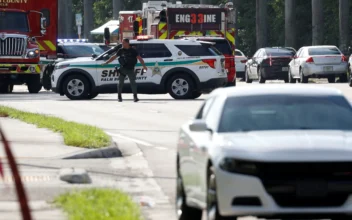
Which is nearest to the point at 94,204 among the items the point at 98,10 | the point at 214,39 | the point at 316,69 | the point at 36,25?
the point at 214,39

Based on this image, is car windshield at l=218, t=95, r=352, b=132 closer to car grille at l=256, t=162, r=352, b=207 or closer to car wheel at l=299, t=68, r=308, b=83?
car grille at l=256, t=162, r=352, b=207

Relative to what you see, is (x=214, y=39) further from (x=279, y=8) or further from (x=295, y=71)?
(x=279, y=8)

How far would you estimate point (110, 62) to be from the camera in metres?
35.0

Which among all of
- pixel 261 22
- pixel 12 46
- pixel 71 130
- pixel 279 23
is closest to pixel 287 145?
pixel 71 130

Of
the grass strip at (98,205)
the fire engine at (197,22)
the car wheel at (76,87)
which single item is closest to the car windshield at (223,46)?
the fire engine at (197,22)

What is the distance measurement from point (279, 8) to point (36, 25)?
3538 cm

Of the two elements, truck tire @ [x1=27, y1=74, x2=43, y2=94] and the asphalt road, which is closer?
the asphalt road

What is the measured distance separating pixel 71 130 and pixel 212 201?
11.7 metres

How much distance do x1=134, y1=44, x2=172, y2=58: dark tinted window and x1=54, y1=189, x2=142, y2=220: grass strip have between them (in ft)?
76.1

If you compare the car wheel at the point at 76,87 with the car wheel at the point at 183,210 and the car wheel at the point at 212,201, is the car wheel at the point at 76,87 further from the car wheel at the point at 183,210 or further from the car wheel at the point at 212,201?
the car wheel at the point at 212,201

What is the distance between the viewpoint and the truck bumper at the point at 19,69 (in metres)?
41.2

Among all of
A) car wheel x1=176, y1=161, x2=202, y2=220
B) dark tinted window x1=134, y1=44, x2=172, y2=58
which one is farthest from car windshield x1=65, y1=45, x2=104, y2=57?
car wheel x1=176, y1=161, x2=202, y2=220

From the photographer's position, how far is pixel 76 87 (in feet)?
117

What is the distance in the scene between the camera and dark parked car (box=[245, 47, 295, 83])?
50.8 m
